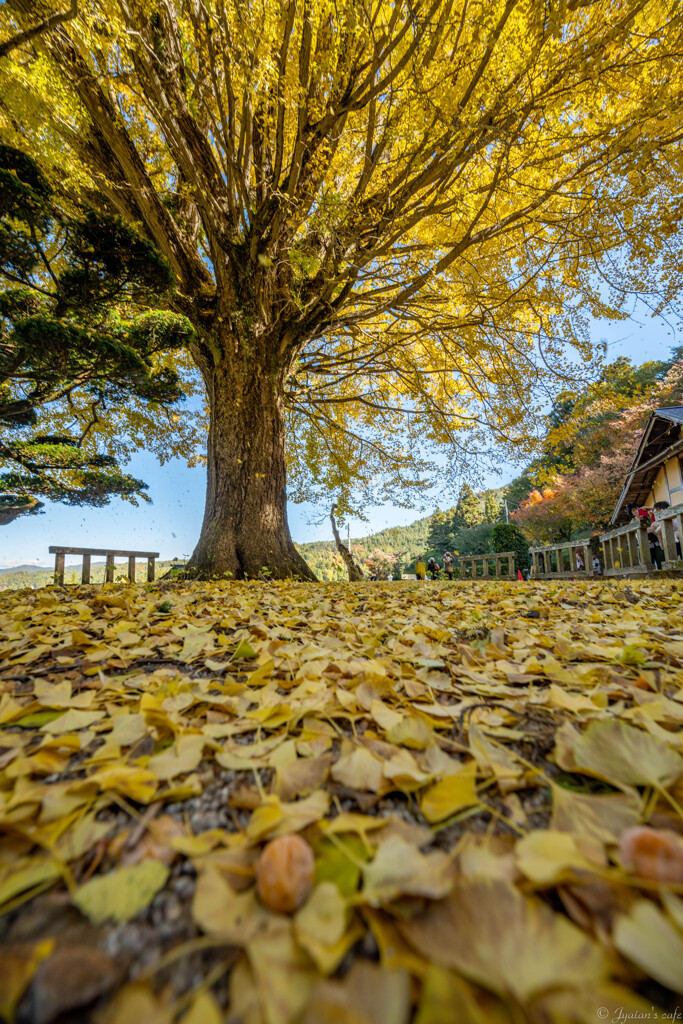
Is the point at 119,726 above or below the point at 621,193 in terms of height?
below

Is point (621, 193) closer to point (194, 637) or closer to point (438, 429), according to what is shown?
point (438, 429)

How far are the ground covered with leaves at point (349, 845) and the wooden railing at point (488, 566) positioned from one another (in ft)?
38.3

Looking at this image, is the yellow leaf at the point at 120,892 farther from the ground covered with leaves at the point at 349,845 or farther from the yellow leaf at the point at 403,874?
the yellow leaf at the point at 403,874

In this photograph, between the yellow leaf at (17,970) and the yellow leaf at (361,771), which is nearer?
the yellow leaf at (17,970)

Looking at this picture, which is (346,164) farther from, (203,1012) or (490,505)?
(490,505)

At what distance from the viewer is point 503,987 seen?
30cm

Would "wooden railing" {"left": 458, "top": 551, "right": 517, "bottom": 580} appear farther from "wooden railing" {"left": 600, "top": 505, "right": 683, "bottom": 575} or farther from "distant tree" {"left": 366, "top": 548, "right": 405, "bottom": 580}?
"distant tree" {"left": 366, "top": 548, "right": 405, "bottom": 580}

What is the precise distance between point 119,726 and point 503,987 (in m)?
0.68

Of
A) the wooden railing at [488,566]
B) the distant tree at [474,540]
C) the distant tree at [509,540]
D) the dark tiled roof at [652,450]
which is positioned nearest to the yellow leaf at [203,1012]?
the dark tiled roof at [652,450]

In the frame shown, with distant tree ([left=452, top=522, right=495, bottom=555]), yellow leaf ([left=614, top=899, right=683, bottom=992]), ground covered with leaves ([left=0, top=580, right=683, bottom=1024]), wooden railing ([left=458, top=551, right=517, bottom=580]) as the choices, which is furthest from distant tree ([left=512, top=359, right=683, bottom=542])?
yellow leaf ([left=614, top=899, right=683, bottom=992])

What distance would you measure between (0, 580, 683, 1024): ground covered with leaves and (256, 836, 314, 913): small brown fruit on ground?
1cm

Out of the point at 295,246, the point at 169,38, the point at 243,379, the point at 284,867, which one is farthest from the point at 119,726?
the point at 169,38

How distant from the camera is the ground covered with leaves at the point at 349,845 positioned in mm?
308

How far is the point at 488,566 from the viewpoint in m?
16.2
